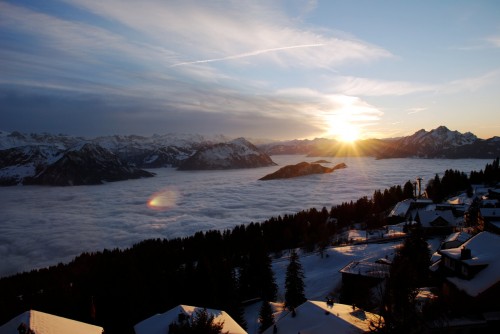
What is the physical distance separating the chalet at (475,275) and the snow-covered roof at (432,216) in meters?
38.7

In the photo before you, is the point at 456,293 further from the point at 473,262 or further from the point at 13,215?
the point at 13,215

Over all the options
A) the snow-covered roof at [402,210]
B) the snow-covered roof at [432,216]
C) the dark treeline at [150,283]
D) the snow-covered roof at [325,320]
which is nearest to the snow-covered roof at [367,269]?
the snow-covered roof at [325,320]

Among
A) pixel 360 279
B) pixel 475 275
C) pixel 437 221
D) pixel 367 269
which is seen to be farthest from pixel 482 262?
pixel 437 221

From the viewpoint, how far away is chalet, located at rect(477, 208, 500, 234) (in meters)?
47.3

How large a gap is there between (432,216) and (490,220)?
1319 cm

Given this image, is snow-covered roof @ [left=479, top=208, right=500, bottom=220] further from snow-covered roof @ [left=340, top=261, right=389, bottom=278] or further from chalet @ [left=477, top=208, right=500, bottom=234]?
snow-covered roof @ [left=340, top=261, right=389, bottom=278]

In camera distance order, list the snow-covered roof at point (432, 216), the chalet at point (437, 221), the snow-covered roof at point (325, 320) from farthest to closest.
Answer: the snow-covered roof at point (432, 216) → the chalet at point (437, 221) → the snow-covered roof at point (325, 320)

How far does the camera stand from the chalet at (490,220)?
47344 millimetres

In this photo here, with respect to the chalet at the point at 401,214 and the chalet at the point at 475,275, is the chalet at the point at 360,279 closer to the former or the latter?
the chalet at the point at 475,275

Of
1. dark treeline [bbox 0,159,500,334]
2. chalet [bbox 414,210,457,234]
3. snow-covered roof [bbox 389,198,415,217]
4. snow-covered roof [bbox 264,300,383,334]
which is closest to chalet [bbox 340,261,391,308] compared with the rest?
snow-covered roof [bbox 264,300,383,334]

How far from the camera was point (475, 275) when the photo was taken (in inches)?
900

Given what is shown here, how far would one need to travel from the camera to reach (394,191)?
390 ft

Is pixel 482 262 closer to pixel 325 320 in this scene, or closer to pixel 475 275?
pixel 475 275

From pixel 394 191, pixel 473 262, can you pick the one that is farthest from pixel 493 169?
pixel 473 262
